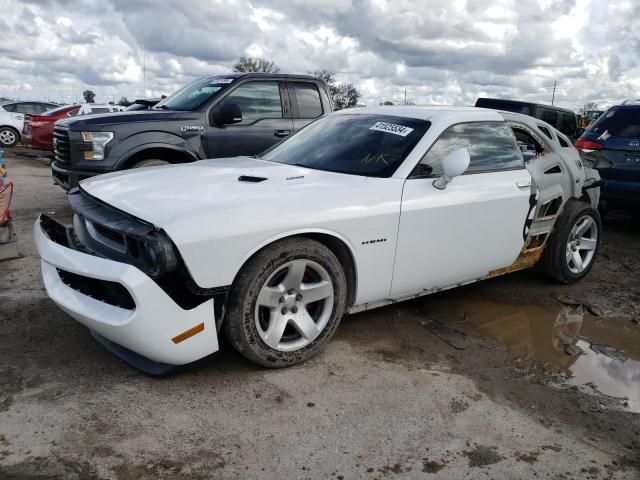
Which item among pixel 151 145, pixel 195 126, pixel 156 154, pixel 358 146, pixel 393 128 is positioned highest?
pixel 393 128

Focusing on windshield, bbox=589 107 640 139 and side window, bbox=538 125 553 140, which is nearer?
side window, bbox=538 125 553 140

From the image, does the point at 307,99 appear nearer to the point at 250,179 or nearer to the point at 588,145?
the point at 588,145

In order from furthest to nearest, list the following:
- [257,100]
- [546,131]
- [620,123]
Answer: [620,123]
[257,100]
[546,131]

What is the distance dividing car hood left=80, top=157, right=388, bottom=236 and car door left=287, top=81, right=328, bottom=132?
3.29 m

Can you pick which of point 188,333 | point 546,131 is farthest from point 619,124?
point 188,333

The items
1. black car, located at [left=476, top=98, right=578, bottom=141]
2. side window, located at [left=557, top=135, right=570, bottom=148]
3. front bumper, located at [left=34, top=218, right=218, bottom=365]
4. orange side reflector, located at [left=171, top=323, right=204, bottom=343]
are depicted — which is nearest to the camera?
front bumper, located at [left=34, top=218, right=218, bottom=365]

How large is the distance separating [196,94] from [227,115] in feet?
2.60

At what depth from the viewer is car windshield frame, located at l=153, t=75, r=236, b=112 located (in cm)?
664

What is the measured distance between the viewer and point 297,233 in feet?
10.4

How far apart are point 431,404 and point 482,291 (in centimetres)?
222

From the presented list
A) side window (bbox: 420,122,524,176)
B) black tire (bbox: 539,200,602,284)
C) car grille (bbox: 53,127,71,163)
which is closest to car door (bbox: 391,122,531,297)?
side window (bbox: 420,122,524,176)

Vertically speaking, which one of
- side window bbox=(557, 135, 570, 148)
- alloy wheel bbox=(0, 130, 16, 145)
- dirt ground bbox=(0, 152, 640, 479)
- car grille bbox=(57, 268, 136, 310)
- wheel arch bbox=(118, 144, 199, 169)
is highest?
side window bbox=(557, 135, 570, 148)

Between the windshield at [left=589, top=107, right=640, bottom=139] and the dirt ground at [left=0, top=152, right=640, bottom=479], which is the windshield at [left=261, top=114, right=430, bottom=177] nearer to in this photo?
the dirt ground at [left=0, top=152, right=640, bottom=479]

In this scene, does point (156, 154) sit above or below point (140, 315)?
above
